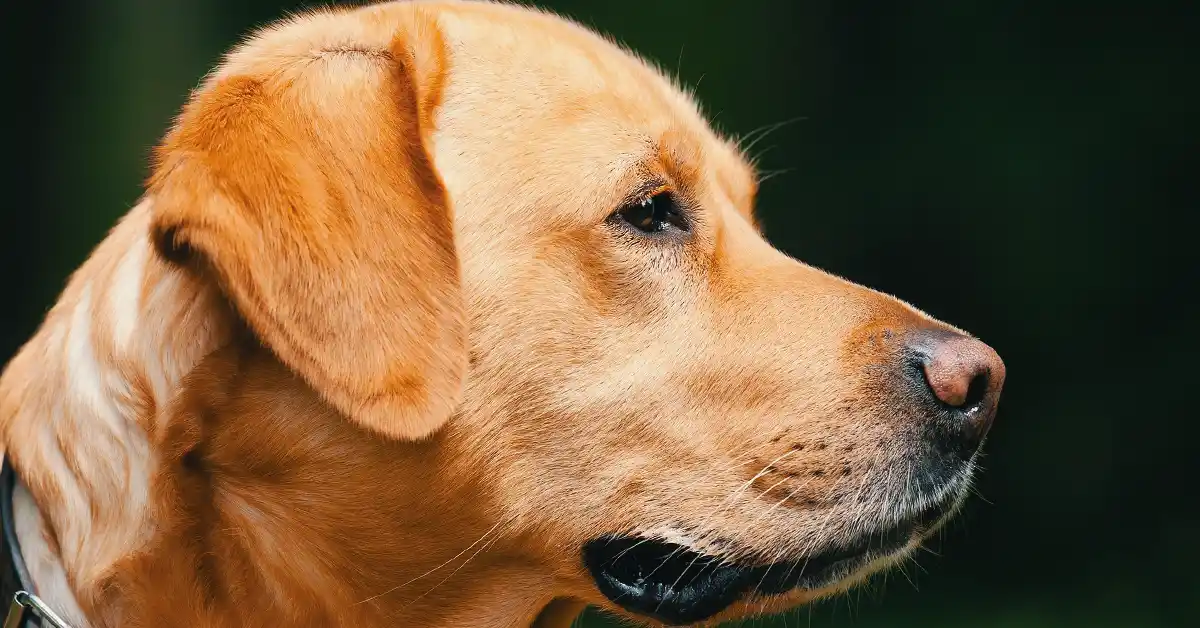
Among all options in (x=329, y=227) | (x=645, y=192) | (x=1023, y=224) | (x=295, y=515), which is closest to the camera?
(x=329, y=227)

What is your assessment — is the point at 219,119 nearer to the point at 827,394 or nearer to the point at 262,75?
the point at 262,75

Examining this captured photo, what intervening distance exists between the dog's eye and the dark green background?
3.51 metres

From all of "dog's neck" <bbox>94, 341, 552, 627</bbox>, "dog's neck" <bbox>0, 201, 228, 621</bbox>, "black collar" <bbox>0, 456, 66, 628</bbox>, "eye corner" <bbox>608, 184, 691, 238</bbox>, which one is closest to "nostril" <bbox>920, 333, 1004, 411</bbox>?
"eye corner" <bbox>608, 184, 691, 238</bbox>

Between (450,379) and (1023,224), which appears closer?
(450,379)

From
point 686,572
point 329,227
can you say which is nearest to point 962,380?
point 686,572

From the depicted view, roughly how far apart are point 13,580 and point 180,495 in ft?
1.19

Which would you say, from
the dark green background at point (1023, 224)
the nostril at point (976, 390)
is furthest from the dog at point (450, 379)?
the dark green background at point (1023, 224)

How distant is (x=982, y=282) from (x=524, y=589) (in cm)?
470

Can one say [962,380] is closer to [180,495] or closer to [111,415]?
[180,495]

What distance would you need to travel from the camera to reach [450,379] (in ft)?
8.37

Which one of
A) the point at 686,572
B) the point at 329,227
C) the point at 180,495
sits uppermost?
the point at 329,227

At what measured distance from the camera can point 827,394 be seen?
107 inches

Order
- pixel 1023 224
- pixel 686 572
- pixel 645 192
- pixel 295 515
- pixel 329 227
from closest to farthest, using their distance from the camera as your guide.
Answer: pixel 329 227 < pixel 295 515 < pixel 686 572 < pixel 645 192 < pixel 1023 224

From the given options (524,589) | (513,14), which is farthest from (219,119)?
(524,589)
